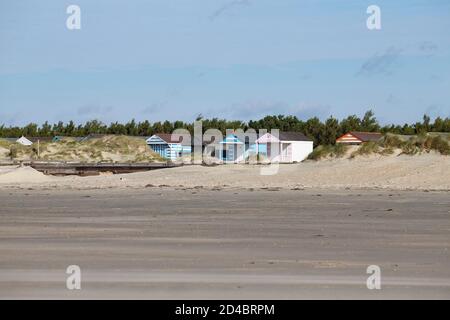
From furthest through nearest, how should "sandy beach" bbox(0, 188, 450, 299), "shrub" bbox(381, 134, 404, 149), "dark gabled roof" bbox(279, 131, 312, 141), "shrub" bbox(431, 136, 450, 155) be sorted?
"dark gabled roof" bbox(279, 131, 312, 141)
"shrub" bbox(381, 134, 404, 149)
"shrub" bbox(431, 136, 450, 155)
"sandy beach" bbox(0, 188, 450, 299)

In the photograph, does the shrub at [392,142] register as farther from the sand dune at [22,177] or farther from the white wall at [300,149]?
the white wall at [300,149]

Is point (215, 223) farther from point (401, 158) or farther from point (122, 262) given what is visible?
point (401, 158)

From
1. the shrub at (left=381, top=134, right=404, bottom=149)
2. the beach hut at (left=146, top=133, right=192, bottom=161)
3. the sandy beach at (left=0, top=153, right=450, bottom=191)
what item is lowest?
the sandy beach at (left=0, top=153, right=450, bottom=191)

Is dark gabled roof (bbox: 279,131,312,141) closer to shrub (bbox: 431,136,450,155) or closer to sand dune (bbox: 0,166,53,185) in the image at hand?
sand dune (bbox: 0,166,53,185)

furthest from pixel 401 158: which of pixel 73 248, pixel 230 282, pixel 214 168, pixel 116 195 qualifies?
pixel 230 282

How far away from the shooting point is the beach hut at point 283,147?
76562 mm

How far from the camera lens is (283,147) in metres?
78.0

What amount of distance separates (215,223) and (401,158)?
2082cm

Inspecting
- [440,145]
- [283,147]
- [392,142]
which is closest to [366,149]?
[392,142]

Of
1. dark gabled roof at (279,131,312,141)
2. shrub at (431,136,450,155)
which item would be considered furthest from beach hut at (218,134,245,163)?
shrub at (431,136,450,155)

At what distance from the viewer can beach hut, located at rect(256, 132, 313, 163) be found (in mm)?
76562

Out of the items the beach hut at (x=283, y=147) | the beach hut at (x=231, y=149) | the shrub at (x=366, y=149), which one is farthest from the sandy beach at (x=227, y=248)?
the beach hut at (x=283, y=147)

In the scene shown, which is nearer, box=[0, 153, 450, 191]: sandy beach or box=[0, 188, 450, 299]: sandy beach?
box=[0, 188, 450, 299]: sandy beach

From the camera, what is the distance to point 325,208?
71.7ft
